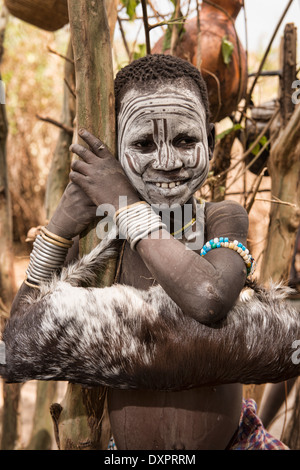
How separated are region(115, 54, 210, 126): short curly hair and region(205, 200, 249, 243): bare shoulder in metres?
0.29

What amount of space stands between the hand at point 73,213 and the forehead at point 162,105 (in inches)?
8.2

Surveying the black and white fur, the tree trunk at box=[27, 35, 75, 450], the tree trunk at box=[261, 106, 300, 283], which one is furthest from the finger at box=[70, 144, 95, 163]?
the tree trunk at box=[27, 35, 75, 450]

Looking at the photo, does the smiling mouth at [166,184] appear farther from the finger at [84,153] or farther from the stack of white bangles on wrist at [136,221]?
the finger at [84,153]

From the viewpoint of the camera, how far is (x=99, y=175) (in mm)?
1287

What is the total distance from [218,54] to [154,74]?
0.90 m

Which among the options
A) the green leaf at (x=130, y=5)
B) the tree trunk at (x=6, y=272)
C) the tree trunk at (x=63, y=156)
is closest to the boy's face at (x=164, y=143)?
the green leaf at (x=130, y=5)

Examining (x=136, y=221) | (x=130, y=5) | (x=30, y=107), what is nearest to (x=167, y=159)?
(x=136, y=221)

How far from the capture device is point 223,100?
213 centimetres

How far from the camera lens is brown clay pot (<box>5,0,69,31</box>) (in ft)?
7.00

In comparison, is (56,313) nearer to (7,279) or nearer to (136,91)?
(136,91)

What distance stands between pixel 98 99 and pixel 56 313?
22.5 inches

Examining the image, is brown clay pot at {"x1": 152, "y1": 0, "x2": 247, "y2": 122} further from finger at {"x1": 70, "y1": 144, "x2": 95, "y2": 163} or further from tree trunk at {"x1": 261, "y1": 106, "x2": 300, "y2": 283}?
finger at {"x1": 70, "y1": 144, "x2": 95, "y2": 163}

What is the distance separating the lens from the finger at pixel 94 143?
51.9 inches
